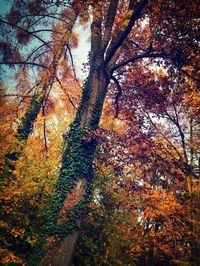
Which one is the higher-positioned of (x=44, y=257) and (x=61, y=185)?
(x=61, y=185)

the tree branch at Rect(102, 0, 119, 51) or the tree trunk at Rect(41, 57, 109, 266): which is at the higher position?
the tree branch at Rect(102, 0, 119, 51)

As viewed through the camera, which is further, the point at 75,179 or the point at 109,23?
the point at 109,23

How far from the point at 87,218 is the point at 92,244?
1218mm

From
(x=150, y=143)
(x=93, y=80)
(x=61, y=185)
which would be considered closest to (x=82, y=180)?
(x=61, y=185)

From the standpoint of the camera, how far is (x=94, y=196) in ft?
37.0

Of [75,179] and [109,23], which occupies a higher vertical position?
[109,23]

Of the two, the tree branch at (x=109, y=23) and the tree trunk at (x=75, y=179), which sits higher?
the tree branch at (x=109, y=23)

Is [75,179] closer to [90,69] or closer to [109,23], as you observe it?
[90,69]

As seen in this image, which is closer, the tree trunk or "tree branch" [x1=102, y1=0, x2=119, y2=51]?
the tree trunk

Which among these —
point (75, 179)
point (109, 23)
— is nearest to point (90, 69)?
point (109, 23)

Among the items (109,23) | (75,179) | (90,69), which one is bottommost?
(75,179)

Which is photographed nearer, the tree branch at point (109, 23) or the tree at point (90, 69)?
the tree at point (90, 69)

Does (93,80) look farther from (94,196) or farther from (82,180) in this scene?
(94,196)

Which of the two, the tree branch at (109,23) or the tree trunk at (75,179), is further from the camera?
the tree branch at (109,23)
